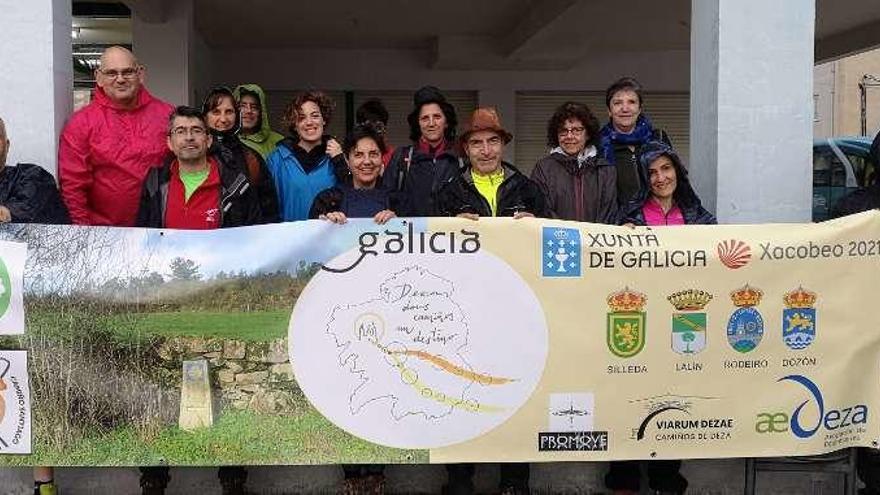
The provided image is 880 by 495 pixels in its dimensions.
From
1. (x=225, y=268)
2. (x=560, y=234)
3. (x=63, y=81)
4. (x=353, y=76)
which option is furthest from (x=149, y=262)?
(x=353, y=76)

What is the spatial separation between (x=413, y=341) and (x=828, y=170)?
266 inches

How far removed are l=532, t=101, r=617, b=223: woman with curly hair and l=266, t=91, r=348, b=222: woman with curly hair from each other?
104cm

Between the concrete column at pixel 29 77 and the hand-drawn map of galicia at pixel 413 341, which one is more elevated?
the concrete column at pixel 29 77

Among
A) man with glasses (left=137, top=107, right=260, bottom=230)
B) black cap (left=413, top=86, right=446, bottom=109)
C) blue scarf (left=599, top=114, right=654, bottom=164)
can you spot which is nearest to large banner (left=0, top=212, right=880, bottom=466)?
man with glasses (left=137, top=107, right=260, bottom=230)

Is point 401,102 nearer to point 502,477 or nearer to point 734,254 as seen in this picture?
point 502,477

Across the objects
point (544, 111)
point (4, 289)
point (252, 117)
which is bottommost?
point (4, 289)

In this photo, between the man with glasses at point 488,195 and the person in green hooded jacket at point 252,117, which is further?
the person in green hooded jacket at point 252,117

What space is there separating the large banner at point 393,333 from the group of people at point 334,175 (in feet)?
0.84

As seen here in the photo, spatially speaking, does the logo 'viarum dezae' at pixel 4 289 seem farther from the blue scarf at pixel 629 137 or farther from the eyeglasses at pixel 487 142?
the blue scarf at pixel 629 137

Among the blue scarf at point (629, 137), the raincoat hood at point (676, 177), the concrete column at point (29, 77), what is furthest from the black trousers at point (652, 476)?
the concrete column at point (29, 77)

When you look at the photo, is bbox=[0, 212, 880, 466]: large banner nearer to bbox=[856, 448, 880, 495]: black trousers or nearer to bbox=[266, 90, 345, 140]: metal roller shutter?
bbox=[856, 448, 880, 495]: black trousers

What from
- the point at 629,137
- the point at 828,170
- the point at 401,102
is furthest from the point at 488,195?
the point at 401,102

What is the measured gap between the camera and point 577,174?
465 cm

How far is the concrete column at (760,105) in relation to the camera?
480 centimetres
